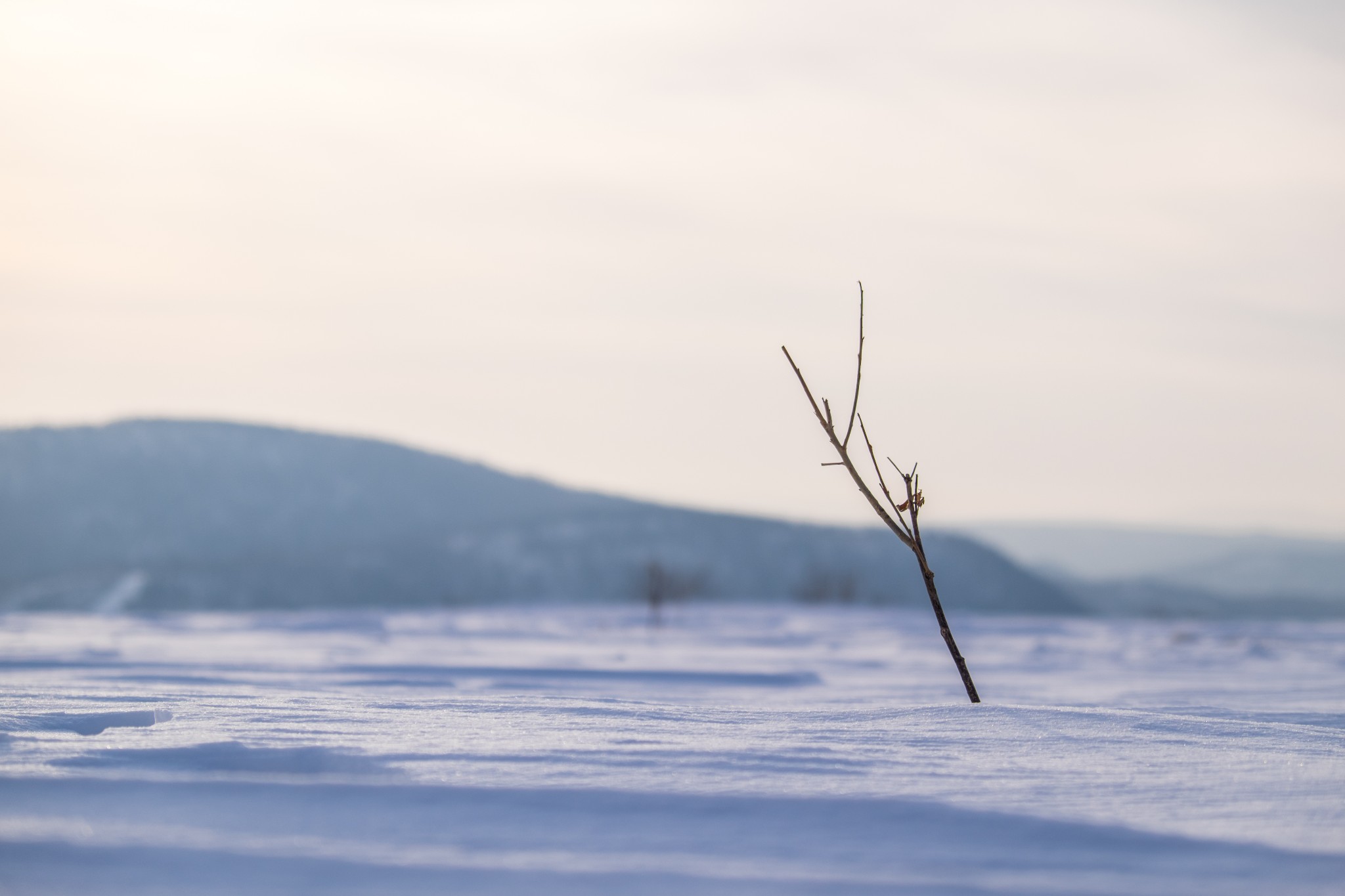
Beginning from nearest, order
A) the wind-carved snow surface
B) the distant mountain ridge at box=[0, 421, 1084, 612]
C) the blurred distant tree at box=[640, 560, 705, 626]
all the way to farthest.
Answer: the wind-carved snow surface, the blurred distant tree at box=[640, 560, 705, 626], the distant mountain ridge at box=[0, 421, 1084, 612]

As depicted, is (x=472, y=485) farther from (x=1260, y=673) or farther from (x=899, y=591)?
(x=1260, y=673)

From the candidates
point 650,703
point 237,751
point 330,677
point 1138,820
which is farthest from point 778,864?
point 330,677

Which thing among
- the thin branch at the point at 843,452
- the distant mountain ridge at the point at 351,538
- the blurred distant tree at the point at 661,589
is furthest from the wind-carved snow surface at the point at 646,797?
the distant mountain ridge at the point at 351,538

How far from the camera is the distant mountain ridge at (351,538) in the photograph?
285ft

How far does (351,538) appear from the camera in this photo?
117m

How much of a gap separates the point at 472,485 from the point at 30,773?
122280 mm

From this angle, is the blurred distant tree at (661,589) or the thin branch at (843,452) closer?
the thin branch at (843,452)

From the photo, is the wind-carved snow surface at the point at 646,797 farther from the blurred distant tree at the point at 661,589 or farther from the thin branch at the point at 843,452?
the blurred distant tree at the point at 661,589

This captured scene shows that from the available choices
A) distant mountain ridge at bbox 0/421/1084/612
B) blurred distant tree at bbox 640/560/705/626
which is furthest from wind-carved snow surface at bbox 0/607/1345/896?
distant mountain ridge at bbox 0/421/1084/612

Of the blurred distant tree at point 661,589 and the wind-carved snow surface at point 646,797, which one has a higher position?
the wind-carved snow surface at point 646,797

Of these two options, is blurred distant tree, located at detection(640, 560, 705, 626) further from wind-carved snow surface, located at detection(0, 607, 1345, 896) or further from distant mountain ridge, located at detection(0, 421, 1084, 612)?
distant mountain ridge, located at detection(0, 421, 1084, 612)

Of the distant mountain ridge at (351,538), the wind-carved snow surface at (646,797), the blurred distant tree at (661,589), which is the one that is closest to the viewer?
the wind-carved snow surface at (646,797)

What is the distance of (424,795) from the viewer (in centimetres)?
236

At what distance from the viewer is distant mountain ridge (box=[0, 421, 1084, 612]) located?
86.8m
